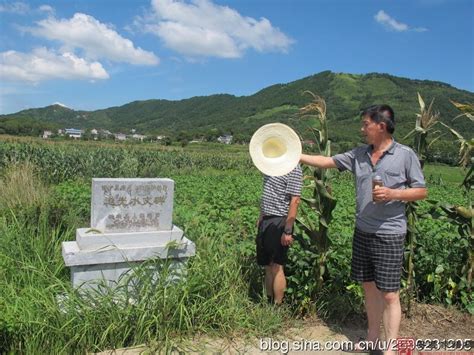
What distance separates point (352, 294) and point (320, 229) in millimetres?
852

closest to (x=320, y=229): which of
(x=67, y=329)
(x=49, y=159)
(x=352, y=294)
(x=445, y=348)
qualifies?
(x=352, y=294)

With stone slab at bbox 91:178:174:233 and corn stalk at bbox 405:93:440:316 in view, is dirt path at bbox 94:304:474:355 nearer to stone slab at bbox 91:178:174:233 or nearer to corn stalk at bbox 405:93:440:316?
corn stalk at bbox 405:93:440:316

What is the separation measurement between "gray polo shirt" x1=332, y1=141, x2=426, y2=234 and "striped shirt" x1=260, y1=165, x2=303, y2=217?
0.63m

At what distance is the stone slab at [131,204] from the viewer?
3.83 meters

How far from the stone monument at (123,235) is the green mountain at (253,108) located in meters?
49.9

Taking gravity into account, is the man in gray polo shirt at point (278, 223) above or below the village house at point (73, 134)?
below

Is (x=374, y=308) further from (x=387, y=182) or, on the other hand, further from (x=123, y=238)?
(x=123, y=238)

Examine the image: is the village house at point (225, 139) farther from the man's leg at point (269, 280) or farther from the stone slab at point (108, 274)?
the stone slab at point (108, 274)

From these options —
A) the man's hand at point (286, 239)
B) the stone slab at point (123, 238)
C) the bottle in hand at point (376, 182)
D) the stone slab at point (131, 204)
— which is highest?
the bottle in hand at point (376, 182)

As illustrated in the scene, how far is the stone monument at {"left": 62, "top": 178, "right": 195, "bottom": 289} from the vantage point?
3674 mm

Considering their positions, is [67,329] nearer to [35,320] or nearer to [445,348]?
[35,320]

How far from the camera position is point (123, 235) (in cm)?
387

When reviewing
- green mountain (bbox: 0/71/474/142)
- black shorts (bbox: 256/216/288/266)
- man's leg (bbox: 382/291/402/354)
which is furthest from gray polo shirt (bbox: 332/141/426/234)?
green mountain (bbox: 0/71/474/142)

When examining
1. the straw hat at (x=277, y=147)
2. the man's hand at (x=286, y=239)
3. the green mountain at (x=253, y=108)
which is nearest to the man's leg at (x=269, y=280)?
the man's hand at (x=286, y=239)
